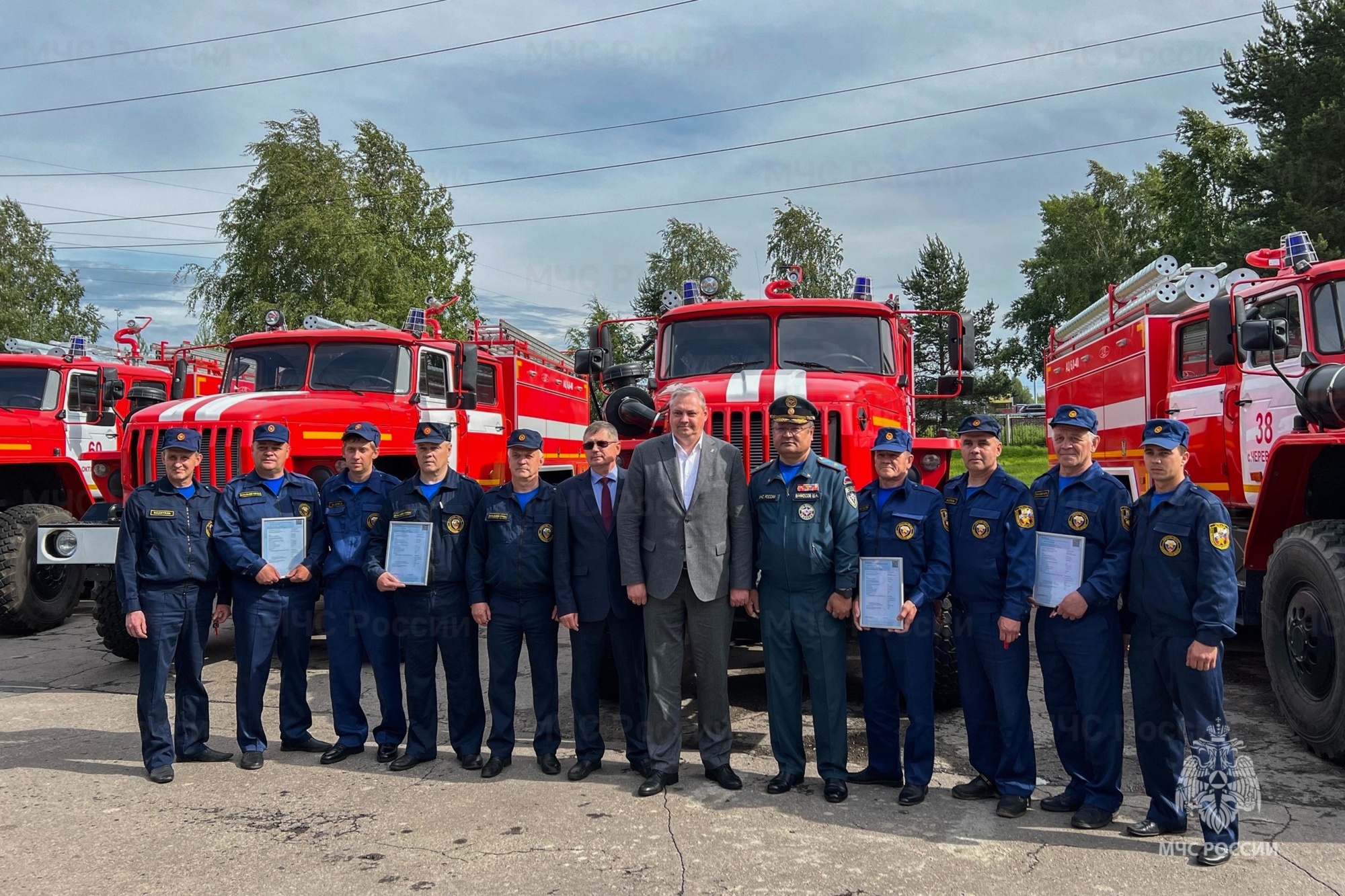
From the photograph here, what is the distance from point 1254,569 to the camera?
5.81 meters

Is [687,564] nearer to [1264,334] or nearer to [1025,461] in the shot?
[1264,334]

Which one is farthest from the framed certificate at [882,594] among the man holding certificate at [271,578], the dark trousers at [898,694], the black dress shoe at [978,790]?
the man holding certificate at [271,578]

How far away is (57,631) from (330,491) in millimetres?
5455

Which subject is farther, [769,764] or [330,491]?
[330,491]

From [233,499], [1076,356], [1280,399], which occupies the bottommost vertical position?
[233,499]

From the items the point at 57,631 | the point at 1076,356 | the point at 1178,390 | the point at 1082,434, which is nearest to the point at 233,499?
the point at 1082,434

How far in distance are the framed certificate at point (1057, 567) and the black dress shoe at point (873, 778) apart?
112 centimetres

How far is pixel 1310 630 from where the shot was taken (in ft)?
15.9

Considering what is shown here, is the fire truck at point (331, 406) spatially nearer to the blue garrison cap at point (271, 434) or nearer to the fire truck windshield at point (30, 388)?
the fire truck windshield at point (30, 388)

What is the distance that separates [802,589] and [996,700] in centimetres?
96

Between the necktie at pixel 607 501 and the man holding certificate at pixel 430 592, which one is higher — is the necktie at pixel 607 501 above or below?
above

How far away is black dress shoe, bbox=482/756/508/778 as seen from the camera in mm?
4793

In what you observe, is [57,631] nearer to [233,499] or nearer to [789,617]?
[233,499]

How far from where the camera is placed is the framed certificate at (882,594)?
4367mm
